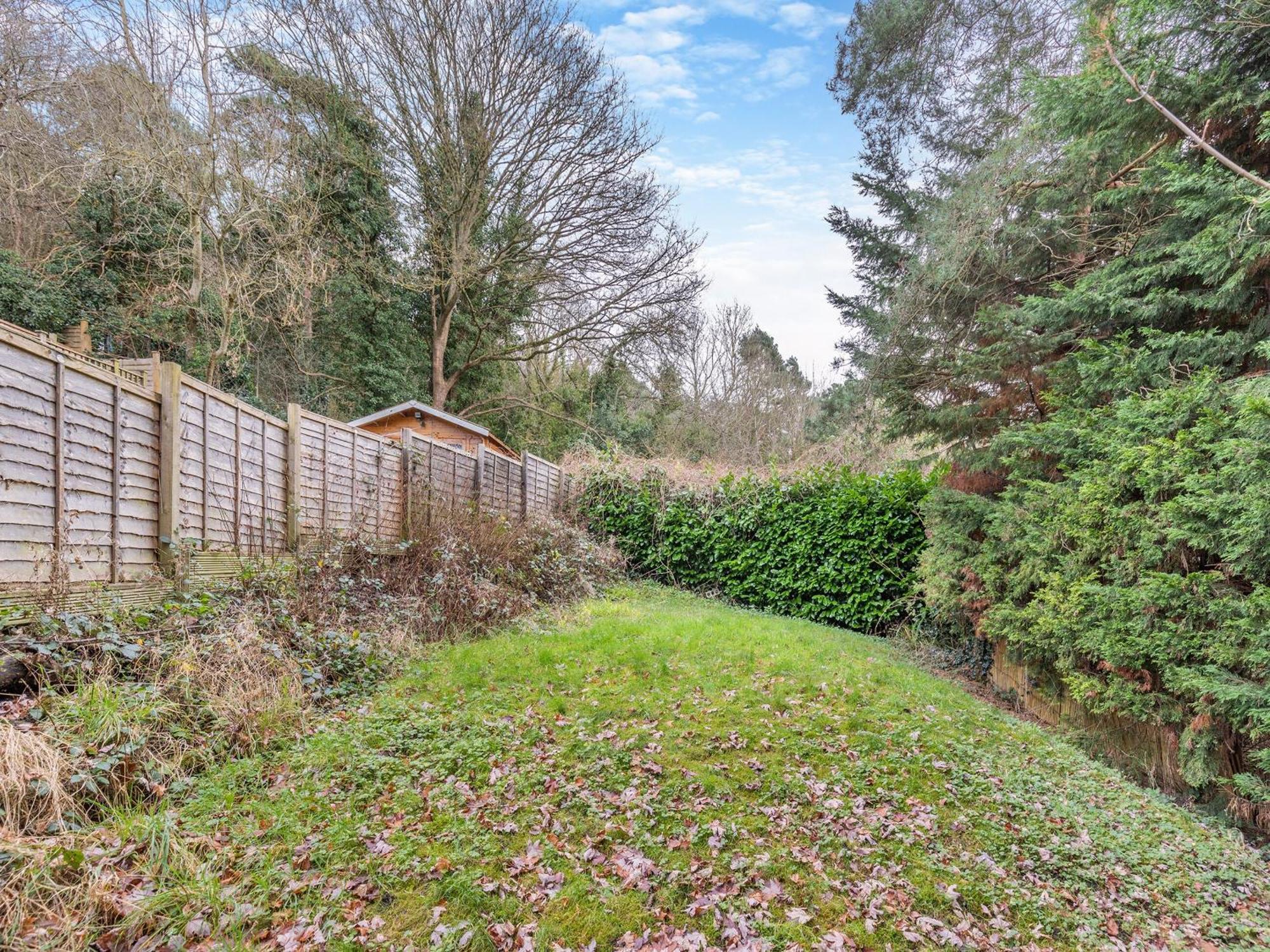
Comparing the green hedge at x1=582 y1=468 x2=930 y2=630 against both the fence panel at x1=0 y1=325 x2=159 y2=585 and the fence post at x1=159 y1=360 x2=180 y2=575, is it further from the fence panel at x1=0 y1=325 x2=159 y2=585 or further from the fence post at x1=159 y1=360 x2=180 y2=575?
the fence panel at x1=0 y1=325 x2=159 y2=585

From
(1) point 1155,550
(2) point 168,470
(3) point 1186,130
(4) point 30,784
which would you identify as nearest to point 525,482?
(2) point 168,470

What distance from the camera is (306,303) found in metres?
13.5

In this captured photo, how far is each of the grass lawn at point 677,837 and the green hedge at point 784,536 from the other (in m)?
4.46

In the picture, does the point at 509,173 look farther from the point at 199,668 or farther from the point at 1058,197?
the point at 199,668

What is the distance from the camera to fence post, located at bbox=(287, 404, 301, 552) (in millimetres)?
5418

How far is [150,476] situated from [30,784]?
7.66ft

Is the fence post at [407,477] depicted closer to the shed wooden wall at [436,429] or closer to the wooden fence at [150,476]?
the wooden fence at [150,476]

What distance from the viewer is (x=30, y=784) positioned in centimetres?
214

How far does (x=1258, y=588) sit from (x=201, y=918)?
194 inches

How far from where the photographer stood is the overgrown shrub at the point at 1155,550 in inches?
121

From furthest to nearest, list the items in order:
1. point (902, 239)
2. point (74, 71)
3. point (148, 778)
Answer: point (902, 239) → point (74, 71) → point (148, 778)

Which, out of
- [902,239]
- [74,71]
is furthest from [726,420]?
[74,71]

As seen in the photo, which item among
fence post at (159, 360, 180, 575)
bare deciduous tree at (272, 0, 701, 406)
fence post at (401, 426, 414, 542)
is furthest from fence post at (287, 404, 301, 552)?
bare deciduous tree at (272, 0, 701, 406)

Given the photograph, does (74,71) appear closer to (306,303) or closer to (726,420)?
(306,303)
